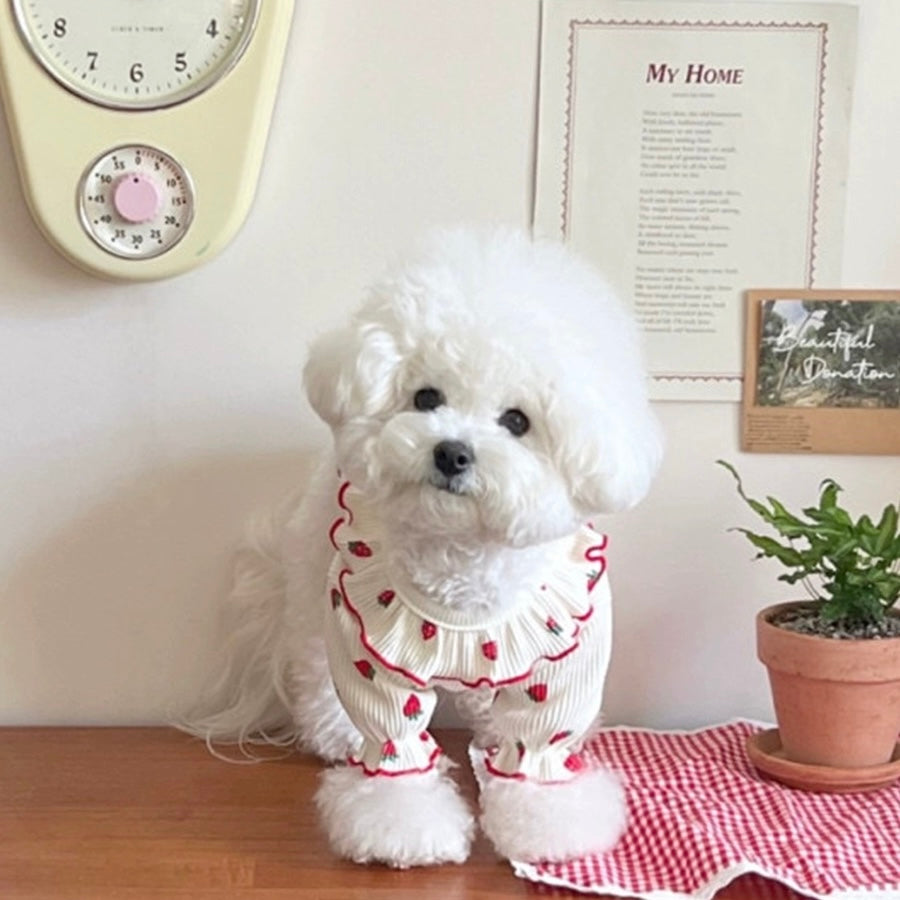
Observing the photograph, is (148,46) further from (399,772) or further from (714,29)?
(399,772)

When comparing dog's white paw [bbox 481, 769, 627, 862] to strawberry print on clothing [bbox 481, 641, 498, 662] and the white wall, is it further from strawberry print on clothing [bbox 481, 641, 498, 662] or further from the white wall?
the white wall

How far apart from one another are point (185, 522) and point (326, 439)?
0.51 ft

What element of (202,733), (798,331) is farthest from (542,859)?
(798,331)

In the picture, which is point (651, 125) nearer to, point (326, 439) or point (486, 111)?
point (486, 111)

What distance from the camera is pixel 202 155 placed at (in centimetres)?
112

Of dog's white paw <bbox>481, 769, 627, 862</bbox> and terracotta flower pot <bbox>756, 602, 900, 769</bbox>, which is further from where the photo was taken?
terracotta flower pot <bbox>756, 602, 900, 769</bbox>

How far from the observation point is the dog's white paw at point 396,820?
96 centimetres

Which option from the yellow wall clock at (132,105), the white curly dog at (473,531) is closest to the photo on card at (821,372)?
the white curly dog at (473,531)

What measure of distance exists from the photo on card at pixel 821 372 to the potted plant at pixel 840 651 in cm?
11

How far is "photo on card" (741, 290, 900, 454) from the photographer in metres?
1.20

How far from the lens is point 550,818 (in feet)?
3.20

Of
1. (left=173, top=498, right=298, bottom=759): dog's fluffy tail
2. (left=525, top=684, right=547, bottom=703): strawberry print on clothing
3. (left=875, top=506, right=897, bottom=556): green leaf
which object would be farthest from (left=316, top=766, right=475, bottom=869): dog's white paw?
(left=875, top=506, right=897, bottom=556): green leaf

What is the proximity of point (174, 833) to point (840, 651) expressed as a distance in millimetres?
556

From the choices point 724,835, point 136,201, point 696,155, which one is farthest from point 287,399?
point 724,835
